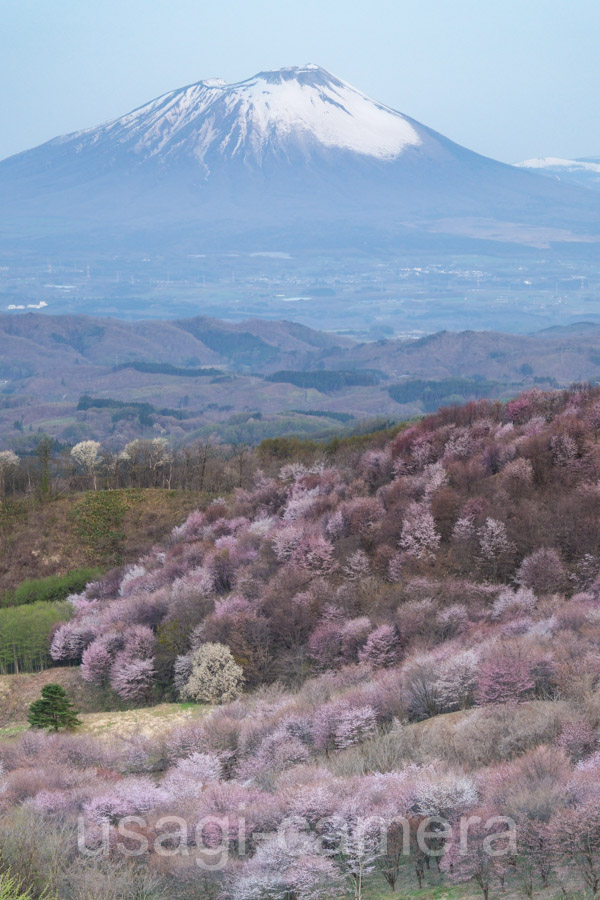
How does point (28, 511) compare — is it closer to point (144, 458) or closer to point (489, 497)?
point (144, 458)

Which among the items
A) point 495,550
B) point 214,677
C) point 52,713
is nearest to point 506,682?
point 495,550

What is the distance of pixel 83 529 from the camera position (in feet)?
189

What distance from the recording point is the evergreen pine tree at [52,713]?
30328mm

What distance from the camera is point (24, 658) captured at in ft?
143

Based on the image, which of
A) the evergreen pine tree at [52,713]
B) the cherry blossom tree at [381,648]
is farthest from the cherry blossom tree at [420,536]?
the evergreen pine tree at [52,713]

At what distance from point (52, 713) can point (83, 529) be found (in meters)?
27.9

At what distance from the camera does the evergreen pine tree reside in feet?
99.5

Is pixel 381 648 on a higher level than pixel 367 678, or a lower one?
lower

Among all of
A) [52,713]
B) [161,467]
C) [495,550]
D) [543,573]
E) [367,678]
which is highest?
[495,550]

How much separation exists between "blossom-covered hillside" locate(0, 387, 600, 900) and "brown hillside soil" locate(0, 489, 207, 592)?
418cm

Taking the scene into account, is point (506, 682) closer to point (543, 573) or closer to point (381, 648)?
point (381, 648)

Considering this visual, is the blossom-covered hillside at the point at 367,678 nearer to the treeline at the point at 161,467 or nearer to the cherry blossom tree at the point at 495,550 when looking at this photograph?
the cherry blossom tree at the point at 495,550

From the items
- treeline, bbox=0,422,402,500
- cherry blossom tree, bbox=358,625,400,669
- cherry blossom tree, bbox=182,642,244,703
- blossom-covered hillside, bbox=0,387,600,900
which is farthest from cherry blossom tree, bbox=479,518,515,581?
treeline, bbox=0,422,402,500

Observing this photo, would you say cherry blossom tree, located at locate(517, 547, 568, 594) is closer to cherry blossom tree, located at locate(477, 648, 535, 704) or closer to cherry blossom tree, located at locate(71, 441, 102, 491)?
cherry blossom tree, located at locate(477, 648, 535, 704)
